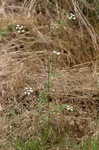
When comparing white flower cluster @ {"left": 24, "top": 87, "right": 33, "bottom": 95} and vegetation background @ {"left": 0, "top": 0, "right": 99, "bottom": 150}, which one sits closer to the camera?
vegetation background @ {"left": 0, "top": 0, "right": 99, "bottom": 150}

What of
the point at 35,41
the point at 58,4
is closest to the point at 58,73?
the point at 35,41

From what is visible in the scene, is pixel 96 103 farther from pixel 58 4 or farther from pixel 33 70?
pixel 58 4

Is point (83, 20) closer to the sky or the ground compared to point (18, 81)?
closer to the sky

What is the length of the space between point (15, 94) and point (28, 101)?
127 mm

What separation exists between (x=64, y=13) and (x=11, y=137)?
1.38m

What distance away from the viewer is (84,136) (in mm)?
2480

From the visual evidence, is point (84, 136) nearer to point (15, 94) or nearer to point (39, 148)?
point (39, 148)

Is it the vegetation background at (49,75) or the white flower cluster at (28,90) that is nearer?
the vegetation background at (49,75)

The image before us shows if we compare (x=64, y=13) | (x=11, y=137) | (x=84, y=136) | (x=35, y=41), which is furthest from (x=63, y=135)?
(x=64, y=13)

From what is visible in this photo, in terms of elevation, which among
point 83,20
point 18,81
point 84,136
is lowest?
point 84,136

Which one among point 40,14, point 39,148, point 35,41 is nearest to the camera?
point 39,148

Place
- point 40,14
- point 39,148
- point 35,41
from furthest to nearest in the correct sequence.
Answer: point 40,14 < point 35,41 < point 39,148

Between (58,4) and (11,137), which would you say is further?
(58,4)

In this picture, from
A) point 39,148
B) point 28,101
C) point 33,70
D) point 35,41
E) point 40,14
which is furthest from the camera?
point 40,14
